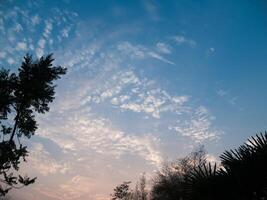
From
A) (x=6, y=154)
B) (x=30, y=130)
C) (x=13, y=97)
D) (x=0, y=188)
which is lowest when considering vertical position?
(x=0, y=188)

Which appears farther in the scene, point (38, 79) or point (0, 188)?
point (38, 79)

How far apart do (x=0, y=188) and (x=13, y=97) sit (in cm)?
737

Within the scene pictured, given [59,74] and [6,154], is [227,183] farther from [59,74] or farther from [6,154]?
[59,74]

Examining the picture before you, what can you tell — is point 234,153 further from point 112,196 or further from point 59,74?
point 112,196

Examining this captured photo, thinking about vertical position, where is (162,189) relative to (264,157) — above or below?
above

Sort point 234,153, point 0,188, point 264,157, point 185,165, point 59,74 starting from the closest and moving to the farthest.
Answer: point 264,157 → point 234,153 → point 0,188 → point 59,74 → point 185,165

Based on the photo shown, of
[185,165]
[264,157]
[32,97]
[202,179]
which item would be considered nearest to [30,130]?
[32,97]

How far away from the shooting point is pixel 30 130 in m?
24.0

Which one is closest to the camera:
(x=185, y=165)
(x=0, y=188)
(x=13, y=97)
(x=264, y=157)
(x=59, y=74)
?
(x=264, y=157)

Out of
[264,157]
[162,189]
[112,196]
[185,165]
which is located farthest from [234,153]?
[112,196]

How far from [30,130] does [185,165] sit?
35.9m

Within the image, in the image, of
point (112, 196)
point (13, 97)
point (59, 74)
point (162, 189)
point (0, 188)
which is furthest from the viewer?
point (112, 196)

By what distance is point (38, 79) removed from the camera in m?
24.1

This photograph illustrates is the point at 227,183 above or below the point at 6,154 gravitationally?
below
